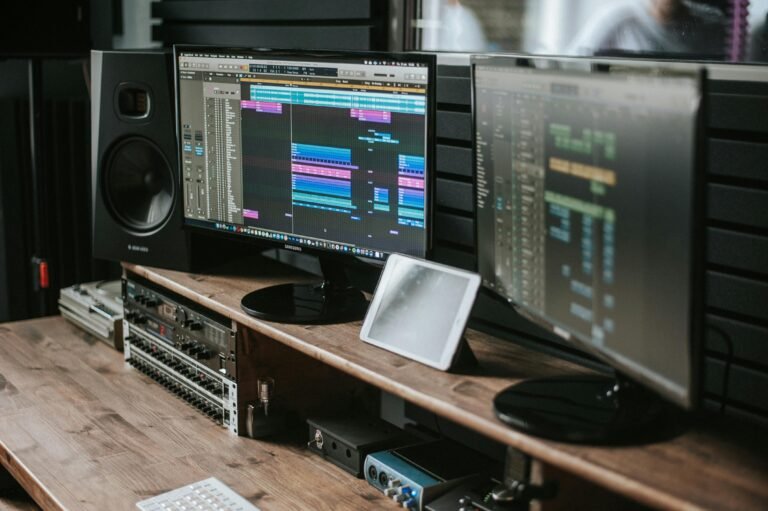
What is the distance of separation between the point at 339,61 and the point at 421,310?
1.53 ft

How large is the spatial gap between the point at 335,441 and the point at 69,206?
1559mm

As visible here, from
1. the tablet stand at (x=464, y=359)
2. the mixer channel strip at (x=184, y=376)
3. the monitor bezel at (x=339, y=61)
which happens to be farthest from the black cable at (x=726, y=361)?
the mixer channel strip at (x=184, y=376)

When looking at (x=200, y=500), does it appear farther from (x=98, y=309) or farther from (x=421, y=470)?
(x=98, y=309)

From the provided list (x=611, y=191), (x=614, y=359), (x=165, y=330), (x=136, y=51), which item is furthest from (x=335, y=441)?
(x=136, y=51)

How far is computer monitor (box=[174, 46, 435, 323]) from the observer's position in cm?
166

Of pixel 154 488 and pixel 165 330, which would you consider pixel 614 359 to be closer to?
pixel 154 488

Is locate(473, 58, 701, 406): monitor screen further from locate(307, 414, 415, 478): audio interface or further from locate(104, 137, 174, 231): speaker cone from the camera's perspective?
locate(104, 137, 174, 231): speaker cone

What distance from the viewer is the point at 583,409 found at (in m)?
1.31

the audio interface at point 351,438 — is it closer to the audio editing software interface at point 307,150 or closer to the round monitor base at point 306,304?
the round monitor base at point 306,304

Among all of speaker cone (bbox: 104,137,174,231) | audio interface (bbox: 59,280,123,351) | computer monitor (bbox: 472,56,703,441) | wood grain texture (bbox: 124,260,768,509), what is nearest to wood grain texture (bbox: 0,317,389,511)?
audio interface (bbox: 59,280,123,351)

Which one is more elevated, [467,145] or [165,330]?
[467,145]

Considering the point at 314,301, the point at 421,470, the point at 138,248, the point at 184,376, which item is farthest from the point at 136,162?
the point at 421,470

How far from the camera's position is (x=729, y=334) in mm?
1503

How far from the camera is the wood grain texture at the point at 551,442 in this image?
1120mm
